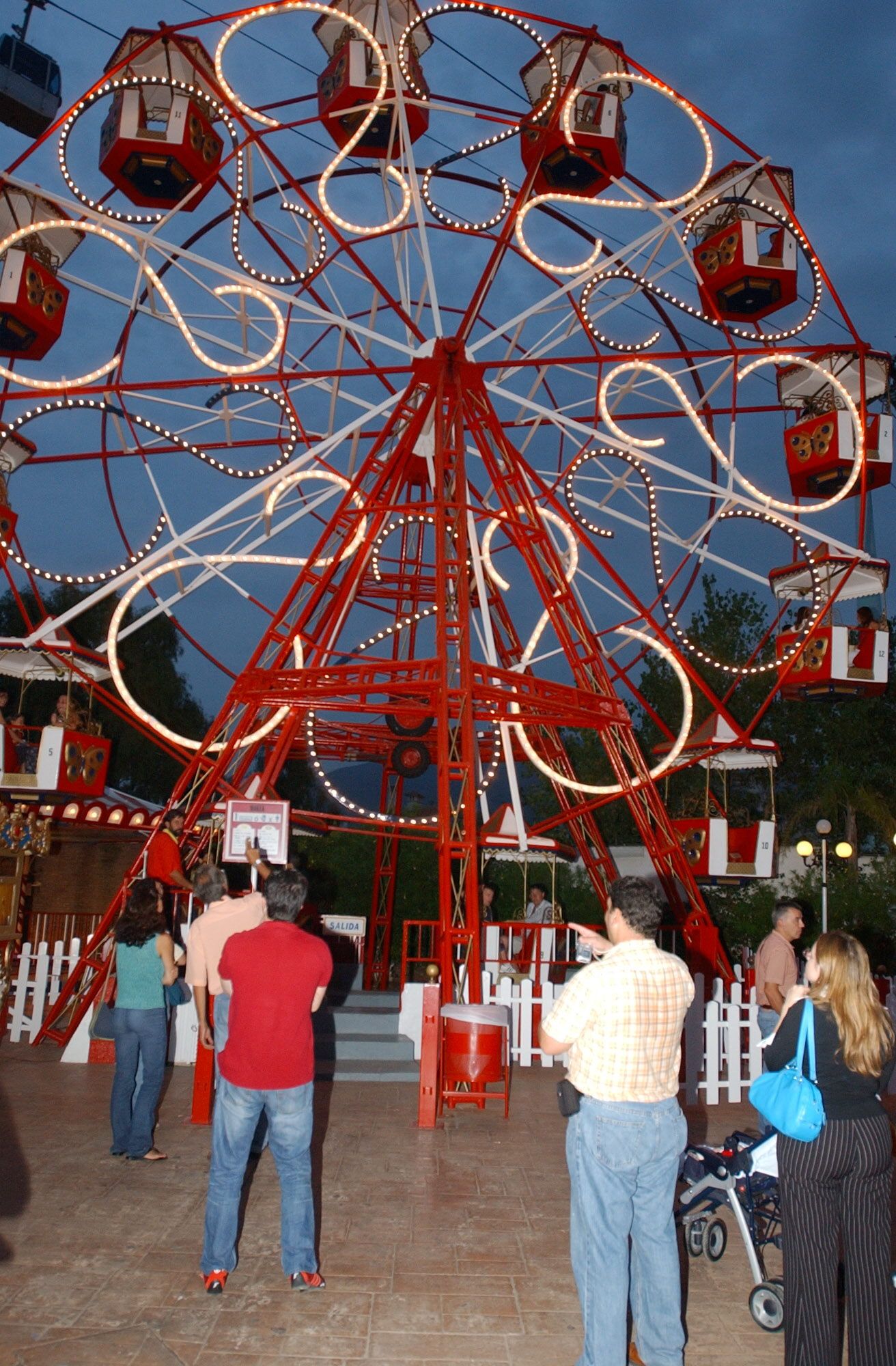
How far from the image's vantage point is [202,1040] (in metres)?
6.37

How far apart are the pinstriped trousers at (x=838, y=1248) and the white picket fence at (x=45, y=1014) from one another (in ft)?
23.6

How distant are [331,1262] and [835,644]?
392 inches

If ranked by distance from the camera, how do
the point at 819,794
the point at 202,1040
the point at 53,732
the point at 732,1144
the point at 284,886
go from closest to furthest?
the point at 284,886 < the point at 732,1144 < the point at 202,1040 < the point at 53,732 < the point at 819,794

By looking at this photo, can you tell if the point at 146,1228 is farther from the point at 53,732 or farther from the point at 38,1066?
the point at 53,732

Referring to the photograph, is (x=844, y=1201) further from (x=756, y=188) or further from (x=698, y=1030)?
(x=756, y=188)

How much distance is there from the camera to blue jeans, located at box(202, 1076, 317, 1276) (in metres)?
4.52

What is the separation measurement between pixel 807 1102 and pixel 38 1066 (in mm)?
8148

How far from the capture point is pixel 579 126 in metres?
12.3

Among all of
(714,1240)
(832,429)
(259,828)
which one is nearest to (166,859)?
(259,828)

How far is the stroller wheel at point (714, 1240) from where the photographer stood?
526 centimetres

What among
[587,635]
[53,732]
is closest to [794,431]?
[587,635]

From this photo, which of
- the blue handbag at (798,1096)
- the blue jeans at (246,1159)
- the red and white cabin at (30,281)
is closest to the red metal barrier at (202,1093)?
the blue jeans at (246,1159)

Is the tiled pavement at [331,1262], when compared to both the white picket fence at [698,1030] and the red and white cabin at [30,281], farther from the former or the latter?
the red and white cabin at [30,281]

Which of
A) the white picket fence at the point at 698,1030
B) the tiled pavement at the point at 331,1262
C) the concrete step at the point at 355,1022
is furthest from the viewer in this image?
the concrete step at the point at 355,1022
